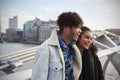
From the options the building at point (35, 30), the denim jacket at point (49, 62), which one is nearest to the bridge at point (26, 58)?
the denim jacket at point (49, 62)

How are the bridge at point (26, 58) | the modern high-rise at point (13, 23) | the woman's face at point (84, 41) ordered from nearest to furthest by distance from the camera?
the woman's face at point (84, 41) → the bridge at point (26, 58) → the modern high-rise at point (13, 23)

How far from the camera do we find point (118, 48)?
9.80ft

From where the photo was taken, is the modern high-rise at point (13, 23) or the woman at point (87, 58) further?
the modern high-rise at point (13, 23)

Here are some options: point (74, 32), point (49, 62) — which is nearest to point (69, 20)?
point (74, 32)

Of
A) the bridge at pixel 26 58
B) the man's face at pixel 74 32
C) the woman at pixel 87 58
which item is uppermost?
the man's face at pixel 74 32

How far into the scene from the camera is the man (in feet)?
2.61

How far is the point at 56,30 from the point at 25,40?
120 inches

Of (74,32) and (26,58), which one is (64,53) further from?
(26,58)

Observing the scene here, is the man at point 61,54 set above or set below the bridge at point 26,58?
above

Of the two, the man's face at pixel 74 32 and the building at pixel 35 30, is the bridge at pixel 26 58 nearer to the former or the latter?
the man's face at pixel 74 32

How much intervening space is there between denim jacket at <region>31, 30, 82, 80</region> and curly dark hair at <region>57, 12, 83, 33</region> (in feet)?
0.13

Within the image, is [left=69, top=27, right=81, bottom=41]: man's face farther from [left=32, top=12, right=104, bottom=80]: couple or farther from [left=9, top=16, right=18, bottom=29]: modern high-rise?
[left=9, top=16, right=18, bottom=29]: modern high-rise

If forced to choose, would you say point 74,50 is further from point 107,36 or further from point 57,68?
point 107,36

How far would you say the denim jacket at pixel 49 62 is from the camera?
0.79 meters
